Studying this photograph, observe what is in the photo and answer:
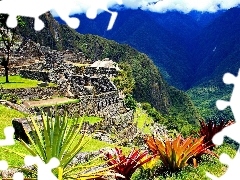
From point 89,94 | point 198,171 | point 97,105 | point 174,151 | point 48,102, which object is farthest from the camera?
point 89,94

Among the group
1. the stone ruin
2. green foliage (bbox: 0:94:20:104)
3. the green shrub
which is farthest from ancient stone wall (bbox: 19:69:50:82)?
green foliage (bbox: 0:94:20:104)

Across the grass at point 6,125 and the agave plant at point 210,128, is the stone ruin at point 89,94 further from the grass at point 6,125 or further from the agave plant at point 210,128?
the agave plant at point 210,128

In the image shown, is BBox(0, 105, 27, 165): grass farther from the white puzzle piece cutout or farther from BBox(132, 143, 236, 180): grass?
the white puzzle piece cutout

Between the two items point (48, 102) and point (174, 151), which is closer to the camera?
point (174, 151)

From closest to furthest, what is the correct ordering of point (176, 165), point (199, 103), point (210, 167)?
point (176, 165)
point (210, 167)
point (199, 103)

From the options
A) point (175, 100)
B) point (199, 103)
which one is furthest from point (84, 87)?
point (199, 103)

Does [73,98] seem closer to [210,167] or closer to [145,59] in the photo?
[210,167]

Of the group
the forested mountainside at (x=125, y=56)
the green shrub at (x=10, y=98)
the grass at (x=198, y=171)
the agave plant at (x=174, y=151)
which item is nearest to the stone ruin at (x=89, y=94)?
the green shrub at (x=10, y=98)

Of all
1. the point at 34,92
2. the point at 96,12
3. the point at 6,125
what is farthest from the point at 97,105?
the point at 96,12

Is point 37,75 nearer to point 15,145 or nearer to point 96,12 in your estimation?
point 15,145
